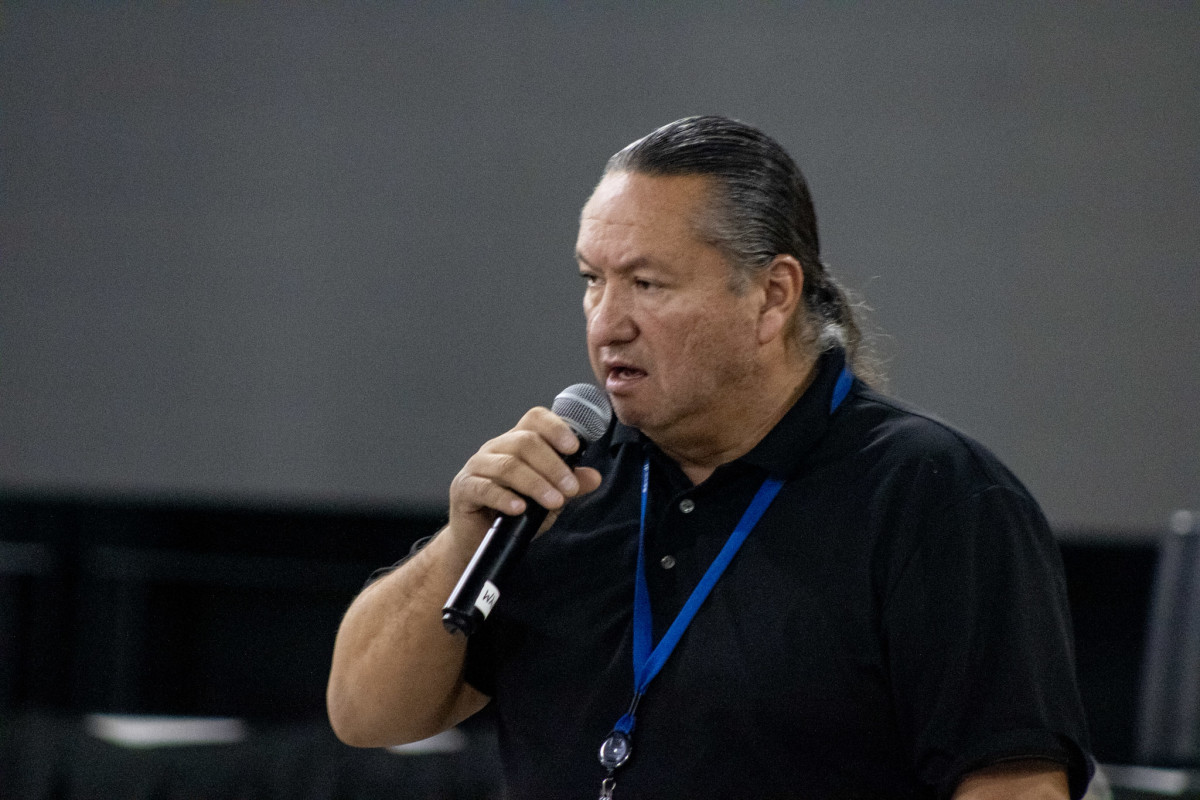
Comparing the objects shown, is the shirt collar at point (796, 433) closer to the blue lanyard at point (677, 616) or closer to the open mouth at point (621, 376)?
the blue lanyard at point (677, 616)

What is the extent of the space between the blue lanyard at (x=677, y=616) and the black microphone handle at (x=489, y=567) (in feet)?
0.57

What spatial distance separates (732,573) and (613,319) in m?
A: 0.34

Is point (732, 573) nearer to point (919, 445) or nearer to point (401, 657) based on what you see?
point (919, 445)

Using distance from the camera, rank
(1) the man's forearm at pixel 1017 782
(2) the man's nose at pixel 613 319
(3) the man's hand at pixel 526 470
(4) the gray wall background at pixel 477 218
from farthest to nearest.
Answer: (4) the gray wall background at pixel 477 218 → (2) the man's nose at pixel 613 319 → (3) the man's hand at pixel 526 470 → (1) the man's forearm at pixel 1017 782

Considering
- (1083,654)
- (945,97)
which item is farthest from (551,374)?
(1083,654)

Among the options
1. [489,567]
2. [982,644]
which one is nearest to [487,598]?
[489,567]

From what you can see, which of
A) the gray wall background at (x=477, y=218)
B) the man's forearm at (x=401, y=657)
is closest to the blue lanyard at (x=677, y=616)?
the man's forearm at (x=401, y=657)

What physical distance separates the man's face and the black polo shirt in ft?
0.36

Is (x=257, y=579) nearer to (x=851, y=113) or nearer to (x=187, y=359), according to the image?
(x=187, y=359)

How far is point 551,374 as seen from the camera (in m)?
3.95

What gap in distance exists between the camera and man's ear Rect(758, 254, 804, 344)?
1530 mm

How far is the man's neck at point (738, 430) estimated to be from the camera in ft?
4.97

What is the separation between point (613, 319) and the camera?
1.45m

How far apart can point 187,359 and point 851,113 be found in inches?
92.4
